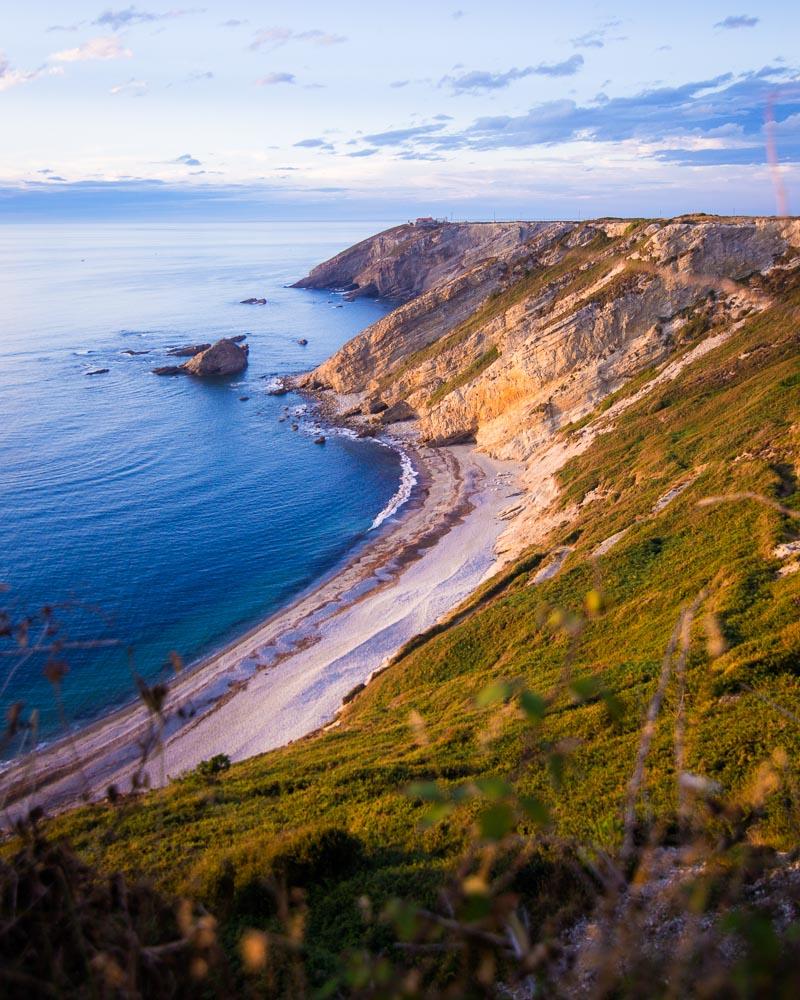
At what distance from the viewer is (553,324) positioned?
196 ft

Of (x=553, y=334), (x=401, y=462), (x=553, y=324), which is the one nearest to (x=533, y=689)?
(x=401, y=462)

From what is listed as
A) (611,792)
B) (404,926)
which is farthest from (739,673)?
(404,926)

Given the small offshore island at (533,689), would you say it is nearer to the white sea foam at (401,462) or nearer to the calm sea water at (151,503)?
the white sea foam at (401,462)

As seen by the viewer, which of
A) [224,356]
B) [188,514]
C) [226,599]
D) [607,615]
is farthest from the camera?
[224,356]

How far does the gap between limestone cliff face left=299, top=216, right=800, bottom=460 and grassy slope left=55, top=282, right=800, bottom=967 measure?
20.1 metres

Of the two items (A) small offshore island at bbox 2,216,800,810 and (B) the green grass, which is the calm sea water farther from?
(B) the green grass

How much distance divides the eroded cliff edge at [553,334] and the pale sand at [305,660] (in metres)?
4.64

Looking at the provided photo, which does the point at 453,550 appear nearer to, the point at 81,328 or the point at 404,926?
the point at 404,926

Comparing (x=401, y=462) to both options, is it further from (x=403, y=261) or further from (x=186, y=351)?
(x=403, y=261)

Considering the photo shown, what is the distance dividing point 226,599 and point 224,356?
58221 millimetres

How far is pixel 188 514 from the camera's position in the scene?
167 feet

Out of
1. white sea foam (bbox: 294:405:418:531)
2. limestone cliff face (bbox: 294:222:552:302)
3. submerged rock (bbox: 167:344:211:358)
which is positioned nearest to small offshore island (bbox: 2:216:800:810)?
submerged rock (bbox: 167:344:211:358)

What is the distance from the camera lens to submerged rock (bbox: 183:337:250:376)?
9038cm

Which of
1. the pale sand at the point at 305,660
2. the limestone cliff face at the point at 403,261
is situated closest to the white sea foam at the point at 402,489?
the pale sand at the point at 305,660
